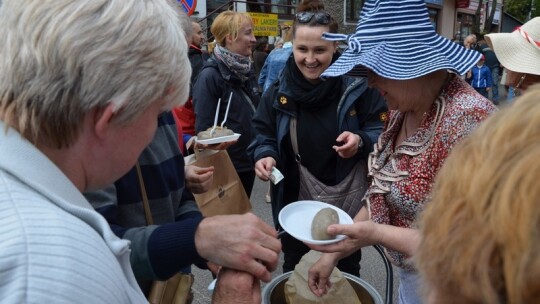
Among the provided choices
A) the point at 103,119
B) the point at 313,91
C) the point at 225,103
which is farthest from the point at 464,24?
the point at 103,119

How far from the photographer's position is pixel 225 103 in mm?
3129

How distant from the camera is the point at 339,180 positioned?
2.25 m

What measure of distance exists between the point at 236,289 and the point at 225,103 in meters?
2.23

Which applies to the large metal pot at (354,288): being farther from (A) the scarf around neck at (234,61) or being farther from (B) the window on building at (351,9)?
(B) the window on building at (351,9)

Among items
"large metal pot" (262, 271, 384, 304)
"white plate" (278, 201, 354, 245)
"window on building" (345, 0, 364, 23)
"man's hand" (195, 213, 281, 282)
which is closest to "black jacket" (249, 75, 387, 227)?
"white plate" (278, 201, 354, 245)

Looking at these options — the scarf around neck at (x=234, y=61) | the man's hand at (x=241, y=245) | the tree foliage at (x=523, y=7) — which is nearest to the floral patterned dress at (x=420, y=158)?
the man's hand at (x=241, y=245)

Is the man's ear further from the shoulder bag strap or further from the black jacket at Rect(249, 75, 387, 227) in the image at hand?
the black jacket at Rect(249, 75, 387, 227)

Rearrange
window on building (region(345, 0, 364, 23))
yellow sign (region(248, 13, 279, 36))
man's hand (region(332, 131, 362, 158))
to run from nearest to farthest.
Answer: man's hand (region(332, 131, 362, 158)), yellow sign (region(248, 13, 279, 36)), window on building (region(345, 0, 364, 23))

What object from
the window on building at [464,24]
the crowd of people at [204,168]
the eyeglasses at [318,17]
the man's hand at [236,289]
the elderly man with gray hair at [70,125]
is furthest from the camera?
the window on building at [464,24]

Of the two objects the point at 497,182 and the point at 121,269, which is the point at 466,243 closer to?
the point at 497,182

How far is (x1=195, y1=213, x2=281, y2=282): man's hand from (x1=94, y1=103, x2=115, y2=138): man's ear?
38cm

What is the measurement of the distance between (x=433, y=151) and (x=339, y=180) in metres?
0.89

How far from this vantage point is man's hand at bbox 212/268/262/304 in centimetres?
102

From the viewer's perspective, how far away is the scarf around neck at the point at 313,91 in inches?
88.4
